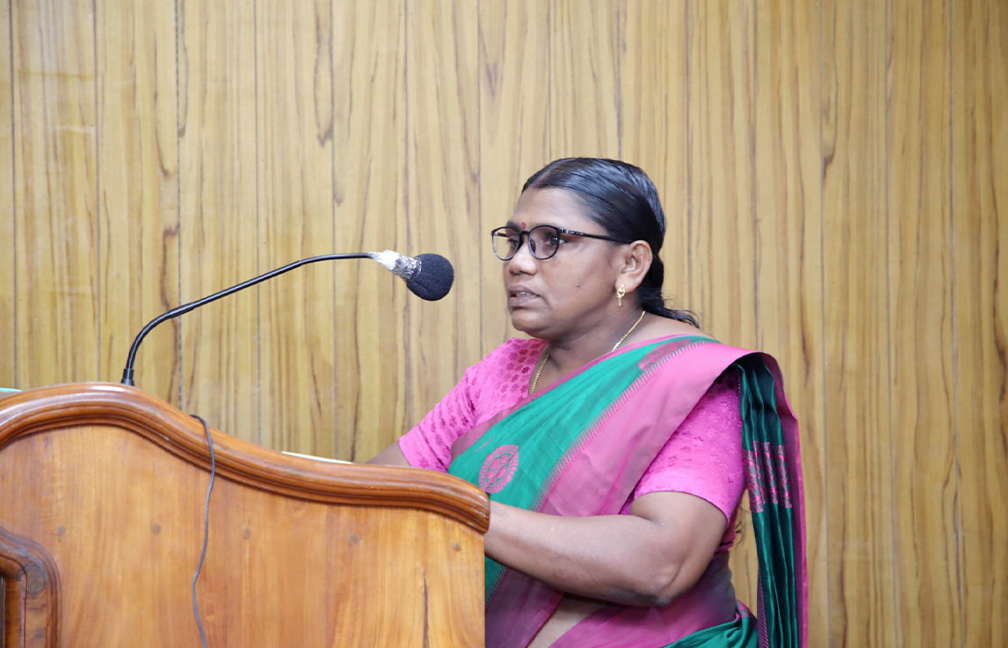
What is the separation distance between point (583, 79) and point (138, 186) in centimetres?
107

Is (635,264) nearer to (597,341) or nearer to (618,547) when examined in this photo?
(597,341)

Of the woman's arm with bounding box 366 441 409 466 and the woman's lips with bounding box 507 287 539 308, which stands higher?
the woman's lips with bounding box 507 287 539 308

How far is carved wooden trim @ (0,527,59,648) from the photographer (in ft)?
2.68

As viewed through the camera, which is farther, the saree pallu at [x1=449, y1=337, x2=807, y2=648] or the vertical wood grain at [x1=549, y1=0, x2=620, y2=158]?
the vertical wood grain at [x1=549, y1=0, x2=620, y2=158]

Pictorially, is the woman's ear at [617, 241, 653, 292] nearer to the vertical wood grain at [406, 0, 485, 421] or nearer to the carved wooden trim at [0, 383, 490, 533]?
the vertical wood grain at [406, 0, 485, 421]

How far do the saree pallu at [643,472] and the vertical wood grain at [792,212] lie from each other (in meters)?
0.90

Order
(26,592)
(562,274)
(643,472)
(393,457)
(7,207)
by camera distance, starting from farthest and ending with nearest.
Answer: (7,207), (393,457), (562,274), (643,472), (26,592)

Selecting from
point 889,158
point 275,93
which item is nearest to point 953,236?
point 889,158

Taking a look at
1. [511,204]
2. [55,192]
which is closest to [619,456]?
[511,204]

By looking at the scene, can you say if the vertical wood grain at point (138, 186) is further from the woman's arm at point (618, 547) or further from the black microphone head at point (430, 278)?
the woman's arm at point (618, 547)

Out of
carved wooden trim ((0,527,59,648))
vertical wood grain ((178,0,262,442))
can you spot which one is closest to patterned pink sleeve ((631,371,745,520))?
carved wooden trim ((0,527,59,648))

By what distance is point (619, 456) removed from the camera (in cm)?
135

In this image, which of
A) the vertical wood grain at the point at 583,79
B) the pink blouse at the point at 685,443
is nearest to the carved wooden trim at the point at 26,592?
the pink blouse at the point at 685,443

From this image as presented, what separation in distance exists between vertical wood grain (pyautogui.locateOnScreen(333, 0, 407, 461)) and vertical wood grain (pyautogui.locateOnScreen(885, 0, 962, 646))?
4.11 ft
